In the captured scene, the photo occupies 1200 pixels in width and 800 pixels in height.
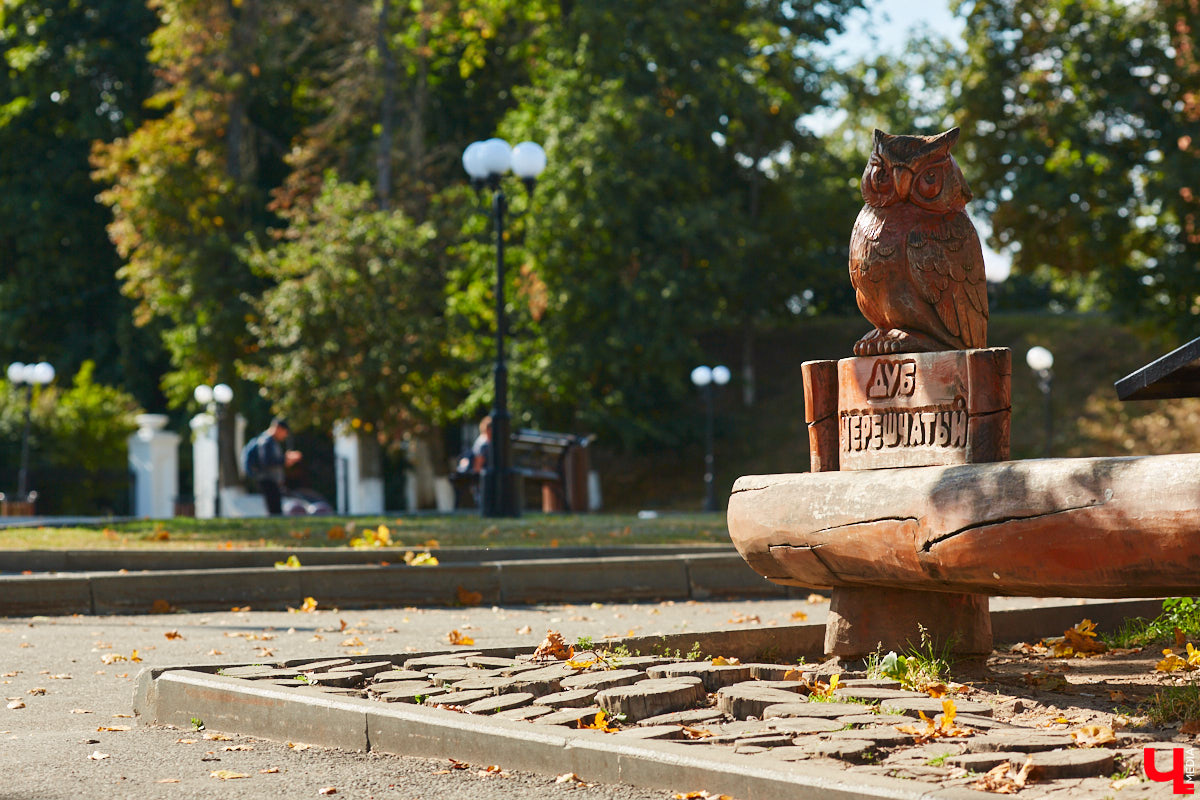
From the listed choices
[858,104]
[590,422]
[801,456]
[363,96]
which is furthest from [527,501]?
[858,104]

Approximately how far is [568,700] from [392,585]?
5629 millimetres

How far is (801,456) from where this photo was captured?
3328 centimetres

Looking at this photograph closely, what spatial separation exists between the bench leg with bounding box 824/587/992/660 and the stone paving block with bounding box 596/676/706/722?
109 centimetres

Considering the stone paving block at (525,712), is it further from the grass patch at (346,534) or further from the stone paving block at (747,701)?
the grass patch at (346,534)

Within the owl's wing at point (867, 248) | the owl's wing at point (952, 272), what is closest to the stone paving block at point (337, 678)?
the owl's wing at point (867, 248)

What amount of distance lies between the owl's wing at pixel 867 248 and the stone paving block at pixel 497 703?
2.43 m

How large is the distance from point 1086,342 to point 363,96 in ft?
64.6

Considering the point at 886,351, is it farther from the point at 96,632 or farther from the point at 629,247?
the point at 629,247

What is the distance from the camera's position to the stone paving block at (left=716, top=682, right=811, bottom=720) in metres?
4.94

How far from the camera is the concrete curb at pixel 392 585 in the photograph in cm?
983

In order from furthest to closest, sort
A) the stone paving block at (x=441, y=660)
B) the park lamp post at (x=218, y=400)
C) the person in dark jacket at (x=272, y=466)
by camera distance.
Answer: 1. the park lamp post at (x=218, y=400)
2. the person in dark jacket at (x=272, y=466)
3. the stone paving block at (x=441, y=660)

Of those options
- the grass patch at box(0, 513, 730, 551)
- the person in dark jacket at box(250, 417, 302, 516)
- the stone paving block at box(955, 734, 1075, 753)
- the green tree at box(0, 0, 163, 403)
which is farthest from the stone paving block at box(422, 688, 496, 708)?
the green tree at box(0, 0, 163, 403)

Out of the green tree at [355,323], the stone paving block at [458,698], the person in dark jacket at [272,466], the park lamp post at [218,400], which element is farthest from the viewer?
the park lamp post at [218,400]

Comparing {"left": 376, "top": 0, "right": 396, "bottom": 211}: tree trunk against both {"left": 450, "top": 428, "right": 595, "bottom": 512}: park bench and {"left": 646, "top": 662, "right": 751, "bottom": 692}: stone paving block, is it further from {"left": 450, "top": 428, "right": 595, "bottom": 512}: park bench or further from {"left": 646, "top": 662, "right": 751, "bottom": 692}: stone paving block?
{"left": 646, "top": 662, "right": 751, "bottom": 692}: stone paving block
